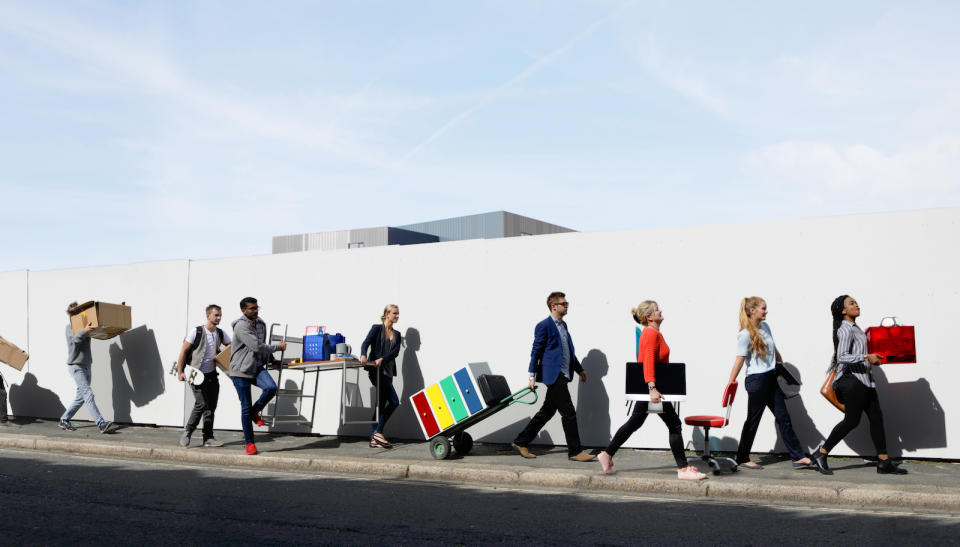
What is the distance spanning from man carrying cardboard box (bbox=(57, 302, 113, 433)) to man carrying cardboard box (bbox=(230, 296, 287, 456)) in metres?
3.49

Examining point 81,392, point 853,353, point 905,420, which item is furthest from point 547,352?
point 81,392

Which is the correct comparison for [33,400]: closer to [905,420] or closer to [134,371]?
[134,371]

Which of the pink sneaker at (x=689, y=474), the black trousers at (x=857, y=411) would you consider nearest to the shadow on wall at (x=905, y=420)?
the black trousers at (x=857, y=411)

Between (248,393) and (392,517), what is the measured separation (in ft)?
13.9

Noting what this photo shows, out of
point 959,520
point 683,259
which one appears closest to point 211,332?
point 683,259

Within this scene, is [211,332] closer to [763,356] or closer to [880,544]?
[763,356]

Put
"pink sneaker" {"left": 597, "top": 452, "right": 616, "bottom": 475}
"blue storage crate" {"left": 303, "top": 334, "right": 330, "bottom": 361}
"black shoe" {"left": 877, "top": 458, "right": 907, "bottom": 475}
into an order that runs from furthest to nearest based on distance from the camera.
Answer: "blue storage crate" {"left": 303, "top": 334, "right": 330, "bottom": 361} → "pink sneaker" {"left": 597, "top": 452, "right": 616, "bottom": 475} → "black shoe" {"left": 877, "top": 458, "right": 907, "bottom": 475}

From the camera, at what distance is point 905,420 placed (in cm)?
859

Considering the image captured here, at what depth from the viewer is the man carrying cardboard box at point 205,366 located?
10.6 m

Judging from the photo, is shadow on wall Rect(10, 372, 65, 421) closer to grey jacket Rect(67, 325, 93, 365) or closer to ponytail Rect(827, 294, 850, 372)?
grey jacket Rect(67, 325, 93, 365)

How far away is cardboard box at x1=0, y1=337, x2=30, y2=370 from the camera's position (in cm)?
1319

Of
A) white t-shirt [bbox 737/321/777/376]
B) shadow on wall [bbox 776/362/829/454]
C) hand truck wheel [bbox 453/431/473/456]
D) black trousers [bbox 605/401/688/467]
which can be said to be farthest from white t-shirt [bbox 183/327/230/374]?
shadow on wall [bbox 776/362/829/454]

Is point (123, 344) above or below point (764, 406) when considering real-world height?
above

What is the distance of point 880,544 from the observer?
→ 17.2 ft
